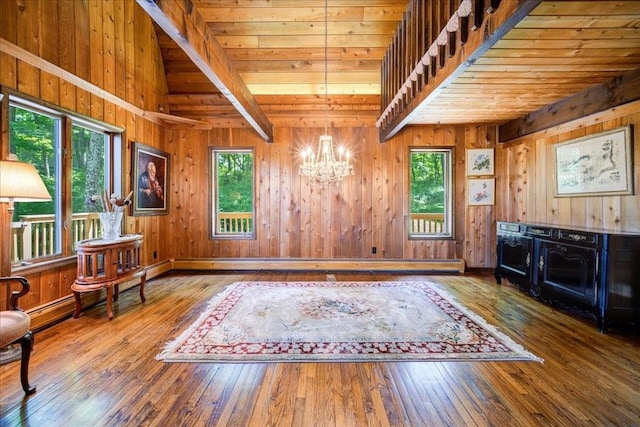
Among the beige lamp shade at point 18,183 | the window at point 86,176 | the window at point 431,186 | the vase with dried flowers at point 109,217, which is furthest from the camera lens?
the window at point 431,186

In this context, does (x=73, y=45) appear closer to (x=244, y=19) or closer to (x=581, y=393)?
(x=244, y=19)

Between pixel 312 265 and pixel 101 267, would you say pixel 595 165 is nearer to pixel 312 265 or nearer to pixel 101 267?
pixel 312 265

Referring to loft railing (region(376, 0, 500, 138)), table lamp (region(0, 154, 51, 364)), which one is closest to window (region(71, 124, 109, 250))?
table lamp (region(0, 154, 51, 364))

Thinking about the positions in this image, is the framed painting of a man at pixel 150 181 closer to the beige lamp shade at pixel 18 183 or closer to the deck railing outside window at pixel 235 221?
the deck railing outside window at pixel 235 221

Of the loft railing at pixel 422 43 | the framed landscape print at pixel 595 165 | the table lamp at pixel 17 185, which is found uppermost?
the loft railing at pixel 422 43

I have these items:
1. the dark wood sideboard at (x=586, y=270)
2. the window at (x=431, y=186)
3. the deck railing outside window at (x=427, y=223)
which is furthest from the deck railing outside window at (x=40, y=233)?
the deck railing outside window at (x=427, y=223)

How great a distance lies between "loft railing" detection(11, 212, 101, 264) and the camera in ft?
9.91

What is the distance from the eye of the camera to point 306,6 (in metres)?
4.02

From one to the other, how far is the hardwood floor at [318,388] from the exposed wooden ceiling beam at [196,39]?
2370mm

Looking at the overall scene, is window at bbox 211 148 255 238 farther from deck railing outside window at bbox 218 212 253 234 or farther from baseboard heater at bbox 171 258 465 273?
baseboard heater at bbox 171 258 465 273

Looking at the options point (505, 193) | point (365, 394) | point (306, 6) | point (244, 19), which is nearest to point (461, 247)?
point (505, 193)

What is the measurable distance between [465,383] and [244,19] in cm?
519

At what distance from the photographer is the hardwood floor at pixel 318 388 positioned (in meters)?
1.66

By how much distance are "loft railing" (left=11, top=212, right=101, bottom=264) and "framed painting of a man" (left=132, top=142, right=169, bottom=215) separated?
1.93ft
